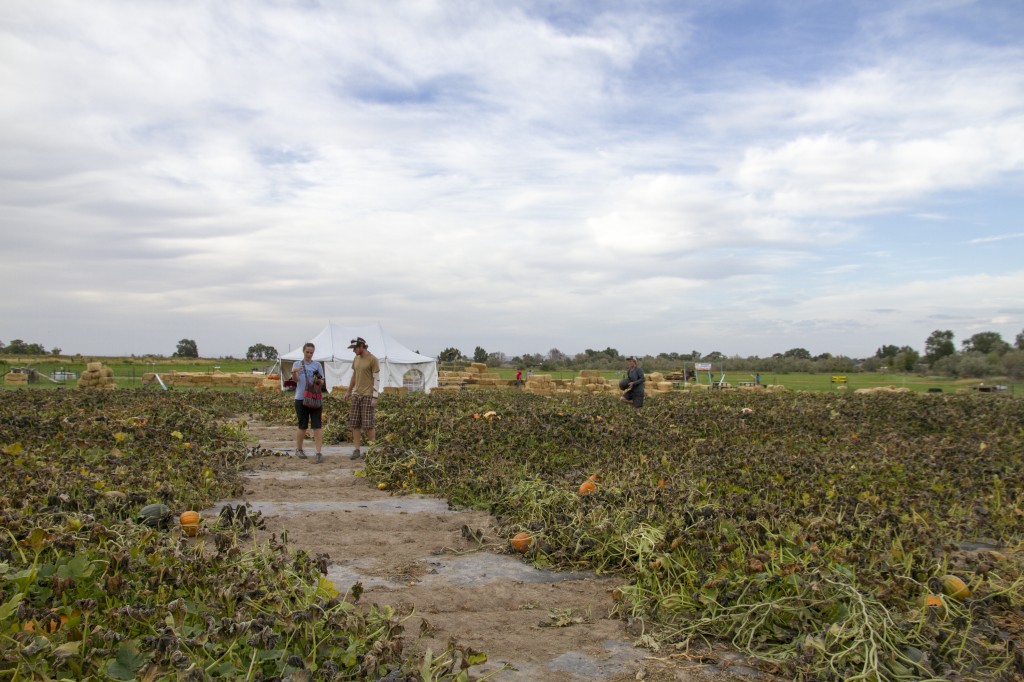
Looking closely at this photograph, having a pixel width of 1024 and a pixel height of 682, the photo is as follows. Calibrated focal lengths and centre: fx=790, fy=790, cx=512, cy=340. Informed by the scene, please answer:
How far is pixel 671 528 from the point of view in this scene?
5566mm

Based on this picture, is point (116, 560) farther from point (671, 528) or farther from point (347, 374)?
point (347, 374)

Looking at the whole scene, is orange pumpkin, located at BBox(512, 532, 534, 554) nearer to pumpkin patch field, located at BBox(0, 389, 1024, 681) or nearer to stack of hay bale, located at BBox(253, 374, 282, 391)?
pumpkin patch field, located at BBox(0, 389, 1024, 681)

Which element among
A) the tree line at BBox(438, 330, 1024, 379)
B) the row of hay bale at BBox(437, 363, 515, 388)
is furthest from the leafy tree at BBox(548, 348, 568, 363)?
the row of hay bale at BBox(437, 363, 515, 388)

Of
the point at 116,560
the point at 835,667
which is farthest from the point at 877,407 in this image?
the point at 116,560

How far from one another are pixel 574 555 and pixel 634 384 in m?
12.5

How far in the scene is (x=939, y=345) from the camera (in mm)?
67000

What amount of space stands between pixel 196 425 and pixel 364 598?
8265mm

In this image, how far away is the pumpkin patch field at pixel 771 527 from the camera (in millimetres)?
4215

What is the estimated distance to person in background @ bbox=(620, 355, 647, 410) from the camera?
18.2m

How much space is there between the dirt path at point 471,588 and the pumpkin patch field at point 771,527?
0.24 m

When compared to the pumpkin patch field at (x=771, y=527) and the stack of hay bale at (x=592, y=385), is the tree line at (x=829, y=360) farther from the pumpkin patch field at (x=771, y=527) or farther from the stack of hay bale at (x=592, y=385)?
the pumpkin patch field at (x=771, y=527)

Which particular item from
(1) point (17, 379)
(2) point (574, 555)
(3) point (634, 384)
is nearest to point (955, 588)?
(2) point (574, 555)

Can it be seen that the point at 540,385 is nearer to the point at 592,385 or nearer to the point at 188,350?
Result: the point at 592,385

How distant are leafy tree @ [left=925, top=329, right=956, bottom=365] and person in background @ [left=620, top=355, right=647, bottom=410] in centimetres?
5578
